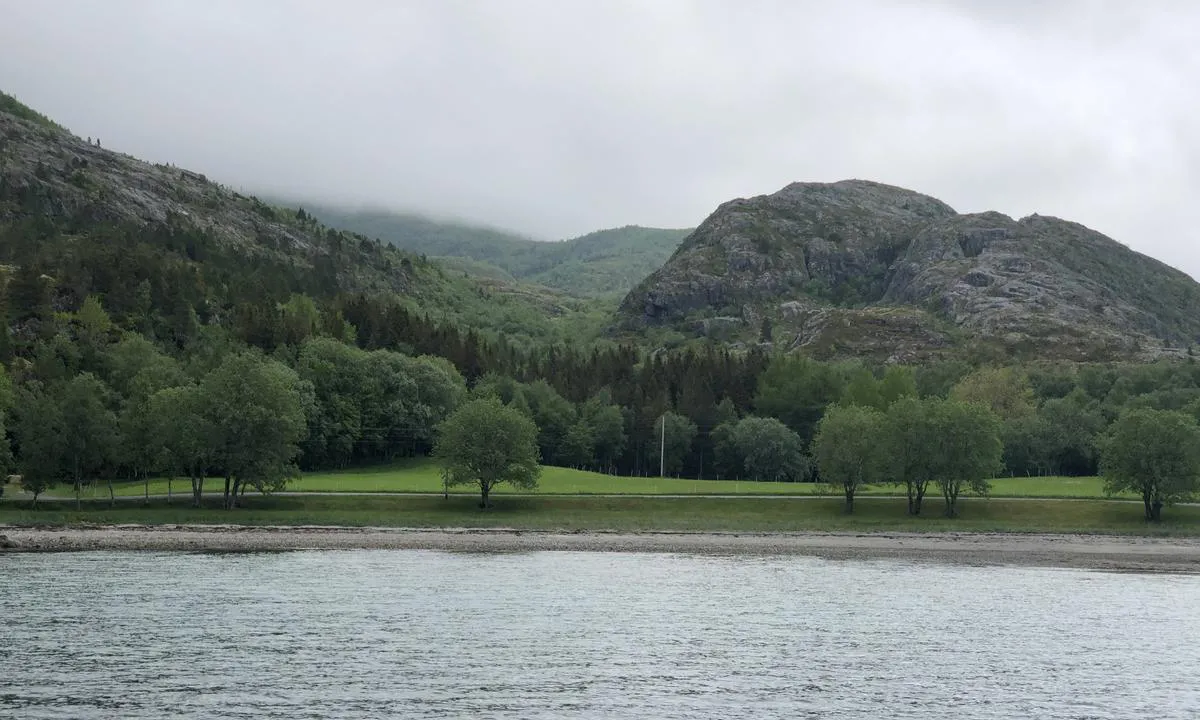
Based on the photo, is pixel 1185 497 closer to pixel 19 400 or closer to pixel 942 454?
pixel 942 454

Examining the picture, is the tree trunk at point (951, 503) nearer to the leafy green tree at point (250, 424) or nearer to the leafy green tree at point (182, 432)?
the leafy green tree at point (250, 424)

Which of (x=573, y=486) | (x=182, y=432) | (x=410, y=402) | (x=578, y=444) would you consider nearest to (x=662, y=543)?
(x=573, y=486)

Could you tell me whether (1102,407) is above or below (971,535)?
above

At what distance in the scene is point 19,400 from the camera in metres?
117

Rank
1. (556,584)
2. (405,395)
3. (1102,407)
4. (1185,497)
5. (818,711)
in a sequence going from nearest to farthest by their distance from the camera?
(818,711), (556,584), (1185,497), (405,395), (1102,407)

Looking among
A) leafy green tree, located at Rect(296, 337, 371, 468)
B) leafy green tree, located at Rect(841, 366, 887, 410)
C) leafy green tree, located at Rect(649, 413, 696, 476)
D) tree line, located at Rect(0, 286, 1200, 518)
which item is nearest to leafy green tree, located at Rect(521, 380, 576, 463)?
tree line, located at Rect(0, 286, 1200, 518)

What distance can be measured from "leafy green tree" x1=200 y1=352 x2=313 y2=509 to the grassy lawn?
3619mm

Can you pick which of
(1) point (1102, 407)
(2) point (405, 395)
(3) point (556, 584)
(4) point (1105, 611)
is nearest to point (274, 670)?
(3) point (556, 584)

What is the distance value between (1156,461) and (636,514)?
52303 mm

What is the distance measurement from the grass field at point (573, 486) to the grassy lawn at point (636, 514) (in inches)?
235

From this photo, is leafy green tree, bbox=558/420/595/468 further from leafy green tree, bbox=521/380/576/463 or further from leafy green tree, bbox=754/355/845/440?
leafy green tree, bbox=754/355/845/440

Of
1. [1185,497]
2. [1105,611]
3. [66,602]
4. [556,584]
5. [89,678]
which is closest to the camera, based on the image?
[89,678]

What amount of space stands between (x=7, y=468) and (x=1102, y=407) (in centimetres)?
15035

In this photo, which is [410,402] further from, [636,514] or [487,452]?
[636,514]
